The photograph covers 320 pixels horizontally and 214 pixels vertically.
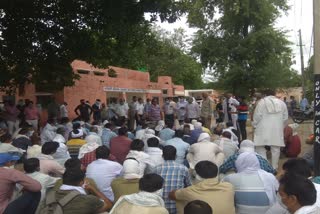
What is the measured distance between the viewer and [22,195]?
4.71 meters

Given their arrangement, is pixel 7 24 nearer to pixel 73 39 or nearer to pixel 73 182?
pixel 73 39

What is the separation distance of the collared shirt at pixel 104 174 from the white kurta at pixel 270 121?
11.3 ft

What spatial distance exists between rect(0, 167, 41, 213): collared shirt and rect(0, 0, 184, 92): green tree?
677 centimetres

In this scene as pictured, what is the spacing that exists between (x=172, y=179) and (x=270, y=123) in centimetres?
359

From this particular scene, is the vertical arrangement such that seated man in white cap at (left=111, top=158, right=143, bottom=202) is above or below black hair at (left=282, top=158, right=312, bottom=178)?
below

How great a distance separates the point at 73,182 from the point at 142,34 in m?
9.24

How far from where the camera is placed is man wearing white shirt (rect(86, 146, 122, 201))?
5.73 m

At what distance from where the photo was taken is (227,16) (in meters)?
29.0

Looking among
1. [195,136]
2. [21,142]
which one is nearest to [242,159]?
[195,136]

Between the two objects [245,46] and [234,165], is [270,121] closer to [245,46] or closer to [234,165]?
[234,165]

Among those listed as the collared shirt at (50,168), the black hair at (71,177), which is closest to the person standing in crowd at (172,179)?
the black hair at (71,177)

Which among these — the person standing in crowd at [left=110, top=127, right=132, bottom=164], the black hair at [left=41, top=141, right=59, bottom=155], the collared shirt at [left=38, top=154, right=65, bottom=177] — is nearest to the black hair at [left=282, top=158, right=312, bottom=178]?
the collared shirt at [left=38, top=154, right=65, bottom=177]

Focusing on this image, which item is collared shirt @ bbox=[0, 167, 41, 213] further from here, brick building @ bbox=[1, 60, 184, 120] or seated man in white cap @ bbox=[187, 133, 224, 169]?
brick building @ bbox=[1, 60, 184, 120]

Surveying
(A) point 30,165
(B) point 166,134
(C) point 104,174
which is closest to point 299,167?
(C) point 104,174
